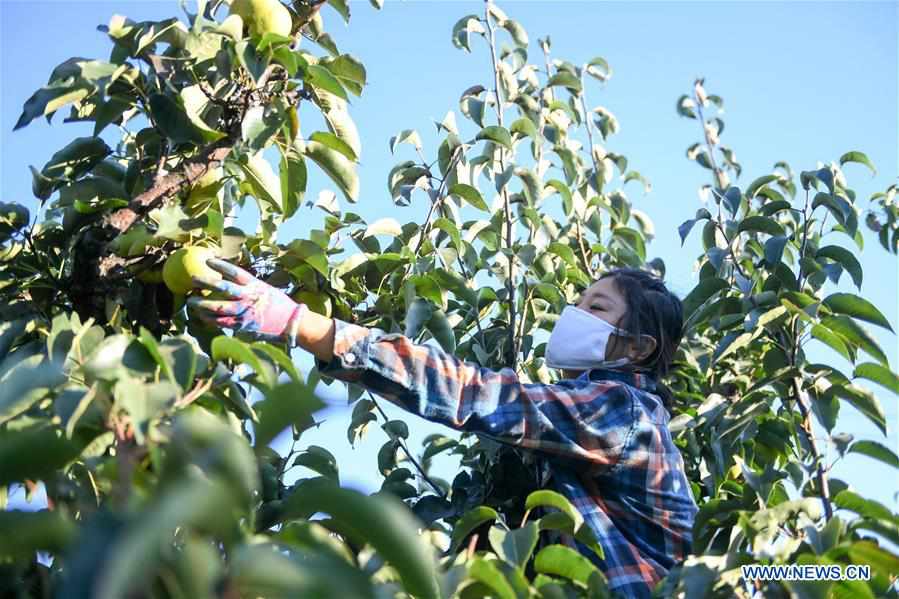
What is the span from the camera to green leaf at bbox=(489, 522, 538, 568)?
1.23 meters

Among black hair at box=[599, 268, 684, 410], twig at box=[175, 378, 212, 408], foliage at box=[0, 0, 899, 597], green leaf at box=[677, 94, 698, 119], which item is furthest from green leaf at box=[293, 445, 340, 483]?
green leaf at box=[677, 94, 698, 119]

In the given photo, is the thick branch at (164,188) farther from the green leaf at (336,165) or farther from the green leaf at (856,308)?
the green leaf at (856,308)

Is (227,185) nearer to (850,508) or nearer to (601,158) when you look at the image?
(850,508)

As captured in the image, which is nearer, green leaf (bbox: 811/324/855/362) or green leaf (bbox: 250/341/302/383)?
green leaf (bbox: 250/341/302/383)

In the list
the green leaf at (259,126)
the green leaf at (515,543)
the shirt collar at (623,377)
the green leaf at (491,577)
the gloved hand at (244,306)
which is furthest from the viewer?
the shirt collar at (623,377)

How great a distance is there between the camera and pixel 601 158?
122 inches

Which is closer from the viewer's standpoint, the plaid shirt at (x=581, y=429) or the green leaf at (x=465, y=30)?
the plaid shirt at (x=581, y=429)

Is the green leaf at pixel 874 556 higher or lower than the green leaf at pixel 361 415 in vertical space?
lower

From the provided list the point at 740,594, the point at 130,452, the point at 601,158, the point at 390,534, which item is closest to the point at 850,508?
the point at 740,594

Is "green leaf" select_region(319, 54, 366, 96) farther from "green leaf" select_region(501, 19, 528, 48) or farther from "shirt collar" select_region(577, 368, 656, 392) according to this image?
"green leaf" select_region(501, 19, 528, 48)

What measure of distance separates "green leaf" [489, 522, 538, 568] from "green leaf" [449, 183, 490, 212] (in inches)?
39.8

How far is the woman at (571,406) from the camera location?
5.29ft

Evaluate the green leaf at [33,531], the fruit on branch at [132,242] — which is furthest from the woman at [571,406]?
the green leaf at [33,531]

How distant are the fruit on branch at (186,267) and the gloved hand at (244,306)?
0.01 meters
